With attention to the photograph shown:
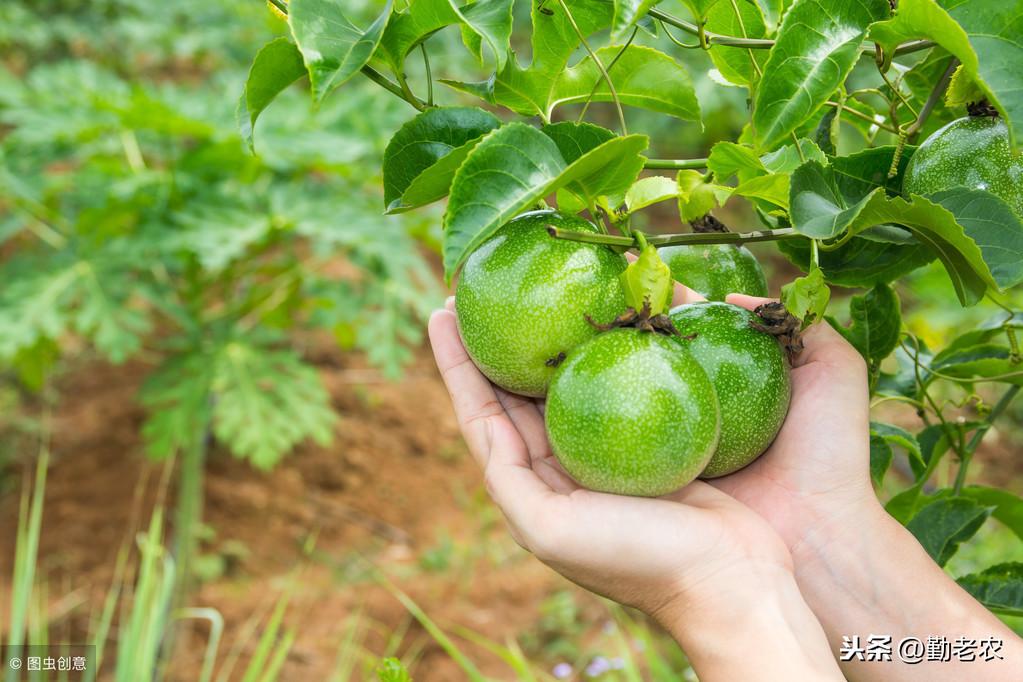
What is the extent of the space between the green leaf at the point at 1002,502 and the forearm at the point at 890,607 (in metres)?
0.18

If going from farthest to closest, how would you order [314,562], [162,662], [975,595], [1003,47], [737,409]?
[314,562] → [162,662] → [975,595] → [737,409] → [1003,47]

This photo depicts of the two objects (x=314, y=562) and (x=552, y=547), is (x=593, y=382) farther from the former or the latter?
(x=314, y=562)

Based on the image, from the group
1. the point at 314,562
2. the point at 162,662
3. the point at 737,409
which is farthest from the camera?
the point at 314,562

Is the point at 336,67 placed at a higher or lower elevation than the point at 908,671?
higher

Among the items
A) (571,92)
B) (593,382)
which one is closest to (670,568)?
(593,382)

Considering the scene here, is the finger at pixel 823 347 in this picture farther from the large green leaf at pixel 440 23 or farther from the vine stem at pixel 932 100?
the large green leaf at pixel 440 23

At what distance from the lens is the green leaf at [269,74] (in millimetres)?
968

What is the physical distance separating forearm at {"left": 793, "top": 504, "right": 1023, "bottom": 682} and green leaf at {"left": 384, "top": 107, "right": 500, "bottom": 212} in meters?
0.72

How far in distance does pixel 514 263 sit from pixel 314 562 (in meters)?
2.88

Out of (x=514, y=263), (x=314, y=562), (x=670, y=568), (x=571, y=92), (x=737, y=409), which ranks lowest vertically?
(x=314, y=562)

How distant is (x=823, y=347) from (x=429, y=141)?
61 cm

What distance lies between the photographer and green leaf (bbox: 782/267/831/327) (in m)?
1.13

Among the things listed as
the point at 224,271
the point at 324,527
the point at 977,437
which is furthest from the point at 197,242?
the point at 977,437

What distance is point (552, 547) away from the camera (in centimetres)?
116
